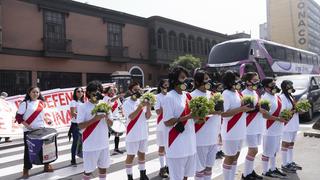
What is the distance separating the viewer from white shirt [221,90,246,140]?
558cm

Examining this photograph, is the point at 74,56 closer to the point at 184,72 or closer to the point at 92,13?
the point at 92,13

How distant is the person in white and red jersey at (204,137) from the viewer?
5082 mm

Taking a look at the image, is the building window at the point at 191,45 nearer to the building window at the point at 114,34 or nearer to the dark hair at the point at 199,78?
the building window at the point at 114,34

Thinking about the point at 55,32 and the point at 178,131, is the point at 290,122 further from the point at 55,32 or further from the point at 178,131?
the point at 55,32

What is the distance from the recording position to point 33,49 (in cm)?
2570

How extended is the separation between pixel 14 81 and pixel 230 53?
48.9 ft

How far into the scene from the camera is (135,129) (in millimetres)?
6480

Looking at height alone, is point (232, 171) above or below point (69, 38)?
below

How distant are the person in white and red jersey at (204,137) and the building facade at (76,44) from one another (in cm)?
2156

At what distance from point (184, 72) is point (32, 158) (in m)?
4.26

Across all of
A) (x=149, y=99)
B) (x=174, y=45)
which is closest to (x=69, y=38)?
(x=174, y=45)

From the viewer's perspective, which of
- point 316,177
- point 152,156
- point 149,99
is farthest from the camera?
point 152,156

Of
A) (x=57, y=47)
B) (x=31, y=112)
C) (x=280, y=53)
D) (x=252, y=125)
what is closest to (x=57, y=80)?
(x=57, y=47)

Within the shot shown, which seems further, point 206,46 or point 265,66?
point 206,46
